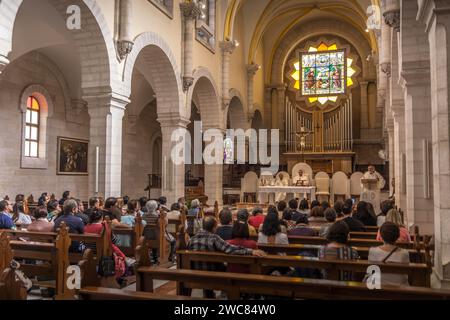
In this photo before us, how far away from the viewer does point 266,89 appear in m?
23.2

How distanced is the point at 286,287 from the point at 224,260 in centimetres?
110

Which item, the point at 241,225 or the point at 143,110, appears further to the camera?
the point at 143,110

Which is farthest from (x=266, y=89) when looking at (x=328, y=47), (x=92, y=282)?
(x=92, y=282)

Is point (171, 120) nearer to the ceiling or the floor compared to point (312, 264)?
nearer to the ceiling

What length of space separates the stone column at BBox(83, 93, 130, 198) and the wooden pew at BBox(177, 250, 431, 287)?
554cm

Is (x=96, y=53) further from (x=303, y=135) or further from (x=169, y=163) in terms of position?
(x=303, y=135)

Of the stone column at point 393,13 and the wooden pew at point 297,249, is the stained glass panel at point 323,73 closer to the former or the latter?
the stone column at point 393,13

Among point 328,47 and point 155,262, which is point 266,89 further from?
point 155,262

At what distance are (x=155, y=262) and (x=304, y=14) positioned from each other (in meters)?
18.1

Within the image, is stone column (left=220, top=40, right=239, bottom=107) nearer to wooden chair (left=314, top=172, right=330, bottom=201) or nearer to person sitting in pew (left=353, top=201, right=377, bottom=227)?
wooden chair (left=314, top=172, right=330, bottom=201)

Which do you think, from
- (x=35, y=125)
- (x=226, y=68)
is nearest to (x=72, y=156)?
(x=35, y=125)

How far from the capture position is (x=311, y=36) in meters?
23.0

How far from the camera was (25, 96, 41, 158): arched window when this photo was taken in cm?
1309

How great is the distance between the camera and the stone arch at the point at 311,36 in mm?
21795
